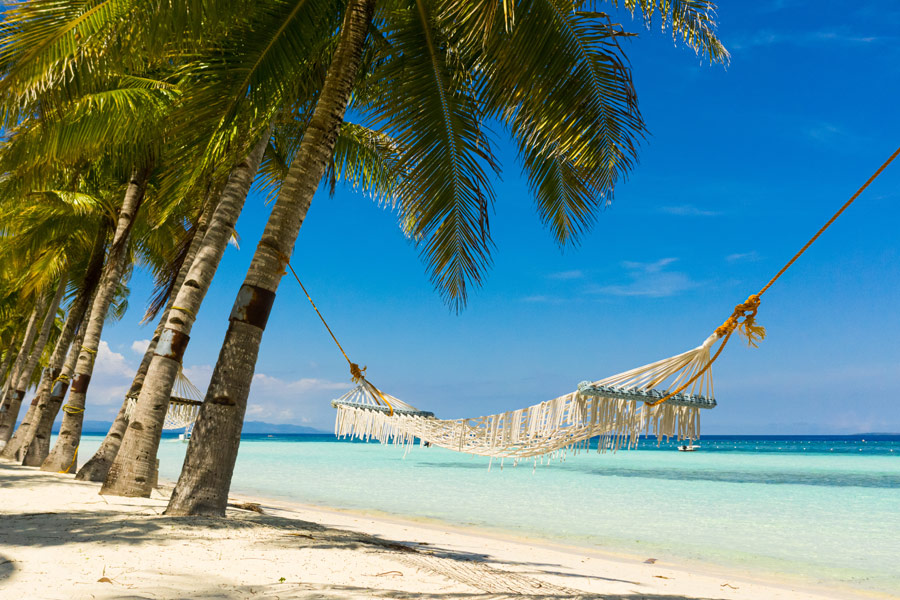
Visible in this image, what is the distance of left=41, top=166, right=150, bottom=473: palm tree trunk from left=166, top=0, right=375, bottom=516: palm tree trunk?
11.2 feet

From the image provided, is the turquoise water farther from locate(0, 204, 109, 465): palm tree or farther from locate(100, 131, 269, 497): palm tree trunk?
locate(100, 131, 269, 497): palm tree trunk

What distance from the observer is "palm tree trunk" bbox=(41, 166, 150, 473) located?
19.4 feet

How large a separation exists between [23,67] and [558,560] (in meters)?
4.56

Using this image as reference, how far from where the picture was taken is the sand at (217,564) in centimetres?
195

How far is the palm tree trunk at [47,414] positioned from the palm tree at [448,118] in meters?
4.42

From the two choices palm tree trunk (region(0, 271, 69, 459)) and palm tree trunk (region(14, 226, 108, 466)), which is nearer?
palm tree trunk (region(14, 226, 108, 466))

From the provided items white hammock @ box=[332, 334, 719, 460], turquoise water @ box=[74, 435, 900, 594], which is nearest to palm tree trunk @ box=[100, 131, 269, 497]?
white hammock @ box=[332, 334, 719, 460]

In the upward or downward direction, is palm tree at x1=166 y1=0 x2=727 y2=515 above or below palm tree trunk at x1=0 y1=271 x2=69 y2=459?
above

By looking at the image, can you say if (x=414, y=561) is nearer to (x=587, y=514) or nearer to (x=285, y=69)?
(x=285, y=69)

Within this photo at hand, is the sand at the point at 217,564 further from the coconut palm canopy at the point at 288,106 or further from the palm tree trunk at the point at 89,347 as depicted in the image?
the palm tree trunk at the point at 89,347

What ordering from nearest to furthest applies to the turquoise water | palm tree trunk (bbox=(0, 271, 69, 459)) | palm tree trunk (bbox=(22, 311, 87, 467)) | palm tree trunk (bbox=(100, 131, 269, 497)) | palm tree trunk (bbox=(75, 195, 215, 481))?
palm tree trunk (bbox=(100, 131, 269, 497)), palm tree trunk (bbox=(75, 195, 215, 481)), the turquoise water, palm tree trunk (bbox=(22, 311, 87, 467)), palm tree trunk (bbox=(0, 271, 69, 459))

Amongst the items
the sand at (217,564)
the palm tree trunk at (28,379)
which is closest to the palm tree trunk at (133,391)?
the sand at (217,564)

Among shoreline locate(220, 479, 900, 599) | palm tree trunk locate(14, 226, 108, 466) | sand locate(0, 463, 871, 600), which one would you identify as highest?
palm tree trunk locate(14, 226, 108, 466)

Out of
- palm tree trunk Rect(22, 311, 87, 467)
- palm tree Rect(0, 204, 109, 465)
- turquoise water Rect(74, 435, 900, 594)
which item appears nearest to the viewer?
turquoise water Rect(74, 435, 900, 594)
